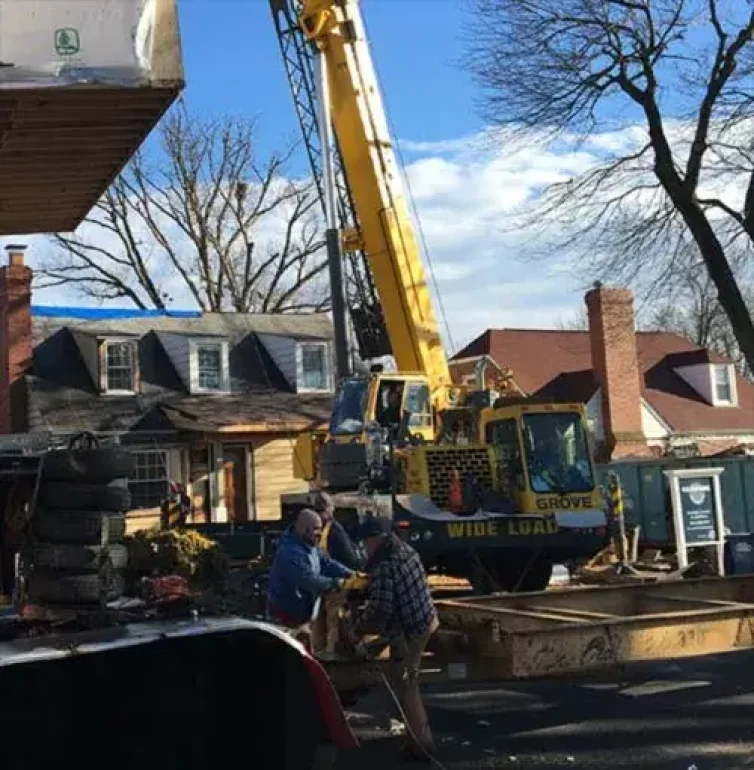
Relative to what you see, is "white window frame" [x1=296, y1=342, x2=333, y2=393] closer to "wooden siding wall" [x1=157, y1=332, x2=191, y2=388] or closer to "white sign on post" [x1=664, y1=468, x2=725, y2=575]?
"wooden siding wall" [x1=157, y1=332, x2=191, y2=388]

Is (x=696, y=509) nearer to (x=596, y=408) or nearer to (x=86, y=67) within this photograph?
(x=596, y=408)

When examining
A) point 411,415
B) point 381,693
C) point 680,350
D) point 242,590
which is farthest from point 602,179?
point 680,350

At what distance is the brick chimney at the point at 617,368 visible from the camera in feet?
109

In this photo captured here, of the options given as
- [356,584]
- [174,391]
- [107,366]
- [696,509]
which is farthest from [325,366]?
[356,584]

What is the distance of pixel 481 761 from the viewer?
7.74m

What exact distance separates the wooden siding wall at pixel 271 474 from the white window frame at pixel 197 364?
8.14 feet

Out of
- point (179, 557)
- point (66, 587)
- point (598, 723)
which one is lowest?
point (598, 723)

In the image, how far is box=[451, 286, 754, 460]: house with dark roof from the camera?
3356 cm

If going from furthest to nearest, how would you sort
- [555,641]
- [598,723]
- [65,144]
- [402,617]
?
[598,723] < [402,617] < [555,641] < [65,144]

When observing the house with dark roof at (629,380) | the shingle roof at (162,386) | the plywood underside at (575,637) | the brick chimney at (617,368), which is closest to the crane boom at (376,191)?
the plywood underside at (575,637)

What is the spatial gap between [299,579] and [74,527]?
1.69m

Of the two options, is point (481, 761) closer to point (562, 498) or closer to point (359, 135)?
point (562, 498)

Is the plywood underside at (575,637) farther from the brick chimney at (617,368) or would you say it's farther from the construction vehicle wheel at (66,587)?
the brick chimney at (617,368)

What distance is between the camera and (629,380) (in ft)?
112
